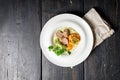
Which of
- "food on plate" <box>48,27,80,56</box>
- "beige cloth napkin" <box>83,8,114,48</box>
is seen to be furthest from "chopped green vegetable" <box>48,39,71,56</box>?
"beige cloth napkin" <box>83,8,114,48</box>

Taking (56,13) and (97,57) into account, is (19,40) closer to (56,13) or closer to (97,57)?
(56,13)

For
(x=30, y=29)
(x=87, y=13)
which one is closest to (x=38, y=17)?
(x=30, y=29)

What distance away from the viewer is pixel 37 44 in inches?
48.4

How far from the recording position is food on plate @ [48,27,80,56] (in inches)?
46.3

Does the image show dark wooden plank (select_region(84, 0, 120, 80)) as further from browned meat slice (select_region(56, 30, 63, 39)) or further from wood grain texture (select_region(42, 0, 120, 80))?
browned meat slice (select_region(56, 30, 63, 39))

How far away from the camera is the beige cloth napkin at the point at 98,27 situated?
118 cm

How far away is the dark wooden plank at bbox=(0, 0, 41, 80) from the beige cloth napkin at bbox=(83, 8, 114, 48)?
7.8 inches

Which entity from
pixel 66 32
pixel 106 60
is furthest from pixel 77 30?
pixel 106 60

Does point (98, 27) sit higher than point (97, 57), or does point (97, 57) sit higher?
point (98, 27)

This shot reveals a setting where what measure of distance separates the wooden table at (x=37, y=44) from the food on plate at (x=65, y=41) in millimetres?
66

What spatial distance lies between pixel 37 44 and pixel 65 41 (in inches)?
4.5

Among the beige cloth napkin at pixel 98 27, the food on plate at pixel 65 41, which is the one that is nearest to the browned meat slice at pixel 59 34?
the food on plate at pixel 65 41

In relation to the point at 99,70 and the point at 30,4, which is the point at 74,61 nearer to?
the point at 99,70

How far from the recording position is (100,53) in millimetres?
1204
